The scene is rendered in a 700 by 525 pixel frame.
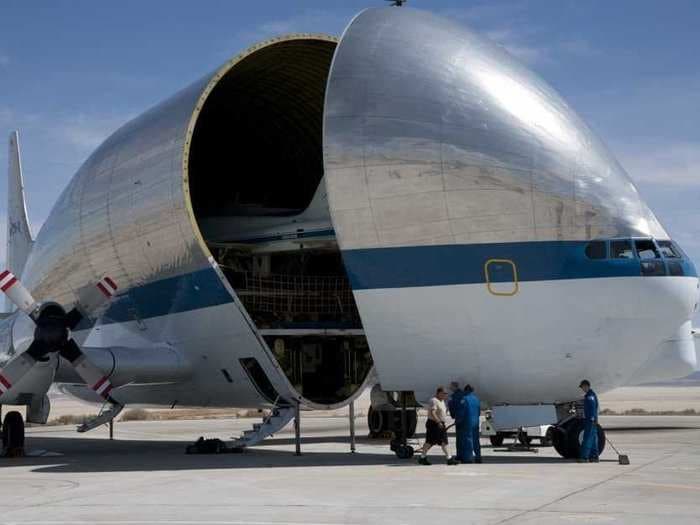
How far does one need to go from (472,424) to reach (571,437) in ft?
6.84

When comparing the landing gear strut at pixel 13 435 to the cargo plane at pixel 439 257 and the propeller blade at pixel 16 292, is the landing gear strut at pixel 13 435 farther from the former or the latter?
the propeller blade at pixel 16 292

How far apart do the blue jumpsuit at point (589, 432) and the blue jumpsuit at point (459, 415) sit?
218 cm

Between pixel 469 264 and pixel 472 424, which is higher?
pixel 469 264

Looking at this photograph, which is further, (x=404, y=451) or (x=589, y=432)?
(x=404, y=451)

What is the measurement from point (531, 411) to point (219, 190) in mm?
15458

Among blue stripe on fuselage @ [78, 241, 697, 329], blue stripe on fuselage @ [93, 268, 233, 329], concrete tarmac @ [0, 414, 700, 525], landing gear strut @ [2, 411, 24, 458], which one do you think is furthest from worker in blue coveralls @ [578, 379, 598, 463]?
landing gear strut @ [2, 411, 24, 458]

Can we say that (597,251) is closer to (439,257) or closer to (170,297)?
(439,257)

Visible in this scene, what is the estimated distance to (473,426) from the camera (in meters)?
19.1

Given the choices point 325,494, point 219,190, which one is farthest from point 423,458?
point 219,190

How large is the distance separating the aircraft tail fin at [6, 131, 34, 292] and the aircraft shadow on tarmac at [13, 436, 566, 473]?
1025 centimetres

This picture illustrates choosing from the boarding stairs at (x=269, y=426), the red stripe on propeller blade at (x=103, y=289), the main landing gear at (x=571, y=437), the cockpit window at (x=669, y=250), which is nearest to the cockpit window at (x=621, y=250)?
the cockpit window at (x=669, y=250)

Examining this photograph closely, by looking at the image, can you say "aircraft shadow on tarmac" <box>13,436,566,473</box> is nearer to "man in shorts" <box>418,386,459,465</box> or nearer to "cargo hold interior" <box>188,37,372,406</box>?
"man in shorts" <box>418,386,459,465</box>

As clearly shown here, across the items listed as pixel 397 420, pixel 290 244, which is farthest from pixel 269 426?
pixel 290 244

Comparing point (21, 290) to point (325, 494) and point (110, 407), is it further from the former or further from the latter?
point (325, 494)
